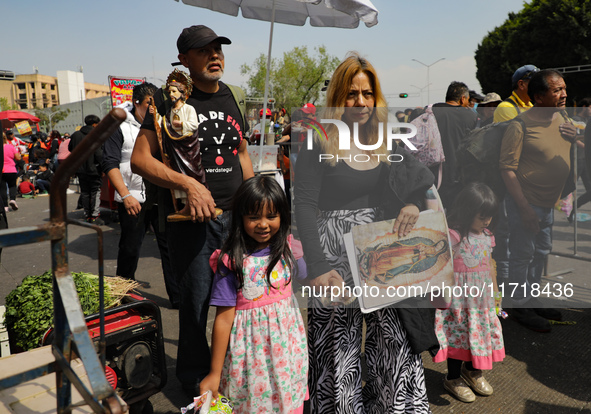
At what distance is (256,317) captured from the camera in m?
2.08

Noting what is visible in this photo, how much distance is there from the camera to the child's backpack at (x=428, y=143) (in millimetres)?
2395

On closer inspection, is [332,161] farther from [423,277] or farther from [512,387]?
[512,387]

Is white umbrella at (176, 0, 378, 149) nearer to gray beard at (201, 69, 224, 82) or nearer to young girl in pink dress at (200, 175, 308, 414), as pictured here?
gray beard at (201, 69, 224, 82)

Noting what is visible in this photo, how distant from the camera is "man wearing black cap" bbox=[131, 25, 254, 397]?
2.32 m

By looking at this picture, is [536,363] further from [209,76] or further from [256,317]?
[209,76]

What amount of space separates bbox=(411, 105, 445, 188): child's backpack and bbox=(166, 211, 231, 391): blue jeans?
116 cm

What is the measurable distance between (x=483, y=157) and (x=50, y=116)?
70.5 m

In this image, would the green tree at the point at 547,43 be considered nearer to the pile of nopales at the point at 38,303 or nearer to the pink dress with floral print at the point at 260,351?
the pink dress with floral print at the point at 260,351

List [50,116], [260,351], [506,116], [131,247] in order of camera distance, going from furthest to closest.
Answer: [50,116] < [506,116] < [131,247] < [260,351]

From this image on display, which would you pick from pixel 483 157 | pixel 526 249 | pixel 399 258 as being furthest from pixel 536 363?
Result: pixel 399 258

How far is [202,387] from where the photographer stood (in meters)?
1.99

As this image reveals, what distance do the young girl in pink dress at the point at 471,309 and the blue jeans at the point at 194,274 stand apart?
4.70ft

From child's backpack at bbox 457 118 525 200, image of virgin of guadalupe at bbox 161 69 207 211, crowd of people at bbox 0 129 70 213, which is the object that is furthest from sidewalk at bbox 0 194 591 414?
crowd of people at bbox 0 129 70 213

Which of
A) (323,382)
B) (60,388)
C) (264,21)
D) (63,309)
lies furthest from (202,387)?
(264,21)
